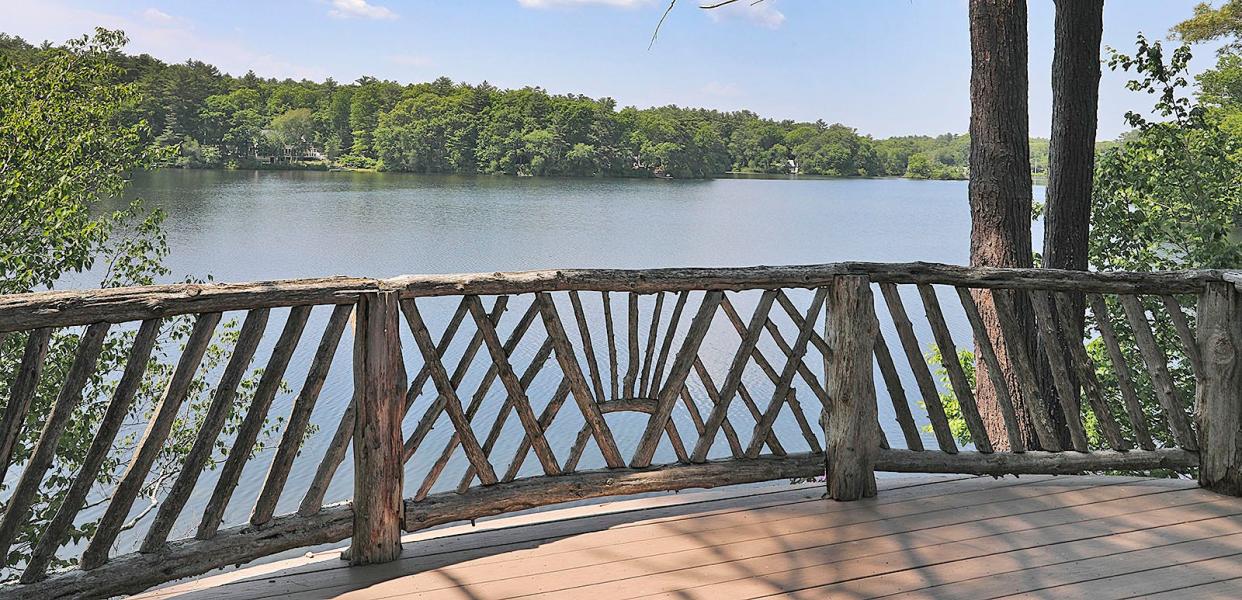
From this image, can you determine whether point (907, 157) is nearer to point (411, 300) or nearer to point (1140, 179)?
point (1140, 179)

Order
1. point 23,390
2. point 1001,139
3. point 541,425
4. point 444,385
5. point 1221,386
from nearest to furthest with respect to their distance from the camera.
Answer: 1. point 23,390
2. point 444,385
3. point 541,425
4. point 1221,386
5. point 1001,139

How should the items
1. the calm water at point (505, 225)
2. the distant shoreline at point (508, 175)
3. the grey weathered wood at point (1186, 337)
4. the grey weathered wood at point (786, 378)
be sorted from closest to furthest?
the grey weathered wood at point (786, 378) < the grey weathered wood at point (1186, 337) < the calm water at point (505, 225) < the distant shoreline at point (508, 175)

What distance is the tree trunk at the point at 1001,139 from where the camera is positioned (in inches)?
201

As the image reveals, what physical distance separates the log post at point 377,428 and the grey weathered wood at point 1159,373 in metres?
2.44

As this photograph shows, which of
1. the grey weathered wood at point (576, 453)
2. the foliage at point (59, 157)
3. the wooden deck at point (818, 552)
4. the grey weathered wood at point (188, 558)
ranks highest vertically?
the foliage at point (59, 157)

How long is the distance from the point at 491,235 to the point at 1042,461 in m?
20.8

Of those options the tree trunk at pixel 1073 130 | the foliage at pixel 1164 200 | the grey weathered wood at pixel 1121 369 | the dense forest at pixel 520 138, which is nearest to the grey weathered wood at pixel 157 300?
the grey weathered wood at pixel 1121 369

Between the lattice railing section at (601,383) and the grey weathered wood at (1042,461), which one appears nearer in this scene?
the lattice railing section at (601,383)

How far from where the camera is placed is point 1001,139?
5133 mm

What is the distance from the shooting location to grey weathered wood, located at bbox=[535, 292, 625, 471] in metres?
2.81

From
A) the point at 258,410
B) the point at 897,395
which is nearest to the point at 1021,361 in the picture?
the point at 897,395

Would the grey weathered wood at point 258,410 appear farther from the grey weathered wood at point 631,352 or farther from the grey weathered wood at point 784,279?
the grey weathered wood at point 631,352

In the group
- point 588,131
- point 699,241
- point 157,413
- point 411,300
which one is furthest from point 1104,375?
point 588,131

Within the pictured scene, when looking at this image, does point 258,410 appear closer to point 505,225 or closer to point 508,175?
point 505,225
